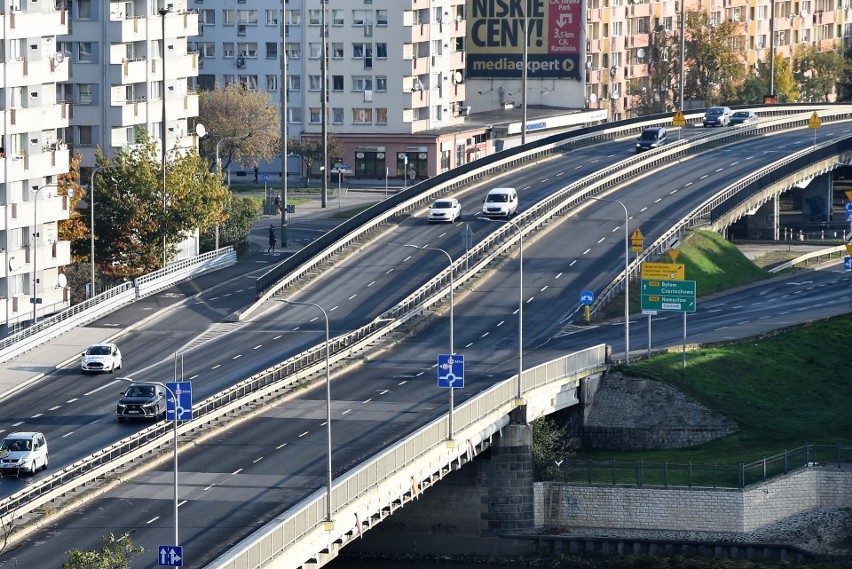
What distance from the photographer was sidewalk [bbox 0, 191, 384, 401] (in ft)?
351

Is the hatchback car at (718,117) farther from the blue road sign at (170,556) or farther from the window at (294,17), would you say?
the blue road sign at (170,556)

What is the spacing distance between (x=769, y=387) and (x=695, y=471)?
16.3 meters

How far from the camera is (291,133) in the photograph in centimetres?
19512

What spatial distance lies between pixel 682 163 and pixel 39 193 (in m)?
64.0

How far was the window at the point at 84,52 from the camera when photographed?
139625 mm

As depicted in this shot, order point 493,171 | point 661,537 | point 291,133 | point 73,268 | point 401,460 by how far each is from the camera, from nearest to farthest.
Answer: point 401,460 < point 661,537 < point 73,268 < point 493,171 < point 291,133

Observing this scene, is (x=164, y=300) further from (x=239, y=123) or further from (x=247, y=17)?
(x=247, y=17)

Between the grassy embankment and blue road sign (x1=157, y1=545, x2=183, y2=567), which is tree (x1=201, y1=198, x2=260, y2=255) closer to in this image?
the grassy embankment

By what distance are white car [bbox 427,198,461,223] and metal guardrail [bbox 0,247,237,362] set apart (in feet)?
45.3

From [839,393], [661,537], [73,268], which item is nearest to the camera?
[661,537]

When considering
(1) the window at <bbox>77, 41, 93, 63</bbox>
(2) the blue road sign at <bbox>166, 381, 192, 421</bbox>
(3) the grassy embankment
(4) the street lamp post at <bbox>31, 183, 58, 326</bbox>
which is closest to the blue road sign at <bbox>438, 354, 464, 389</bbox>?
(2) the blue road sign at <bbox>166, 381, 192, 421</bbox>

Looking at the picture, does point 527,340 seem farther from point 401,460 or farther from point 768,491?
point 401,460

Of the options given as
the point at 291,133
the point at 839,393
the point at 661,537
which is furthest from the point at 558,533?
the point at 291,133

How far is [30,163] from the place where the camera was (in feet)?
388
